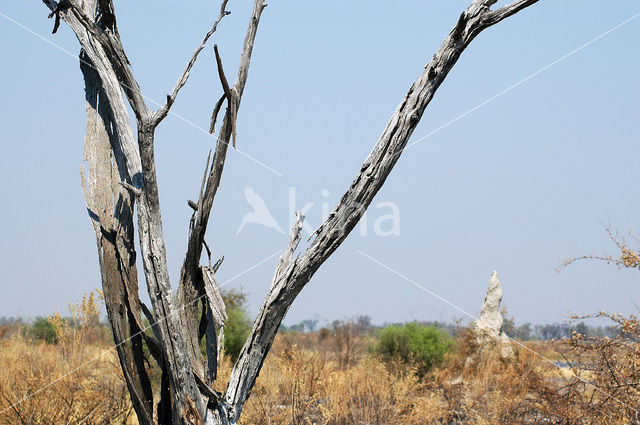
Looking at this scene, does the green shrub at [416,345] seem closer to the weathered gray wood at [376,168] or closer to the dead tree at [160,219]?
the dead tree at [160,219]

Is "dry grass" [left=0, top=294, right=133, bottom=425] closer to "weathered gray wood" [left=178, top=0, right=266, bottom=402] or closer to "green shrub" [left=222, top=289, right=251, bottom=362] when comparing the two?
"weathered gray wood" [left=178, top=0, right=266, bottom=402]

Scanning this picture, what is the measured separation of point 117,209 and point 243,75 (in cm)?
112

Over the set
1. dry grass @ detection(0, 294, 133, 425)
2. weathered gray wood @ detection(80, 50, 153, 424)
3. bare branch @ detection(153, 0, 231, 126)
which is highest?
bare branch @ detection(153, 0, 231, 126)

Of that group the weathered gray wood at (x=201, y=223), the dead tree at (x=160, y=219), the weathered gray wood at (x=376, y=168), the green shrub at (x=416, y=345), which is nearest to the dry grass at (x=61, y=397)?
the dead tree at (x=160, y=219)

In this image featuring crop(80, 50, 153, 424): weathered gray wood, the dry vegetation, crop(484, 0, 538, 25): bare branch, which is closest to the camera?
crop(484, 0, 538, 25): bare branch

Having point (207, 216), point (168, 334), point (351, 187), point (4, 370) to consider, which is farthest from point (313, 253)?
point (4, 370)

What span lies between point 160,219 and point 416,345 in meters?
8.39

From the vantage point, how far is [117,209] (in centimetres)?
359

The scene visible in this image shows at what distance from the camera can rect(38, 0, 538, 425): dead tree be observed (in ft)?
9.71

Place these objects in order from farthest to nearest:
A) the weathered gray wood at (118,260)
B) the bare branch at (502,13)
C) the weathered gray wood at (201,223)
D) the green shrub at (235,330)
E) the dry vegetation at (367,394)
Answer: the green shrub at (235,330) → the dry vegetation at (367,394) → the weathered gray wood at (118,260) → the weathered gray wood at (201,223) → the bare branch at (502,13)

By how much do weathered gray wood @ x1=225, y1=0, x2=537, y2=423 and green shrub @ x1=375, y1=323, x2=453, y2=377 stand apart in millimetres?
7555

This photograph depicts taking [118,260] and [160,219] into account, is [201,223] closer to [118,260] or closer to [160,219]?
[160,219]

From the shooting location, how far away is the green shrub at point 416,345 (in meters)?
10.7

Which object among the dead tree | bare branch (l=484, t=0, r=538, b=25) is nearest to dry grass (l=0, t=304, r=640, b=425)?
the dead tree
